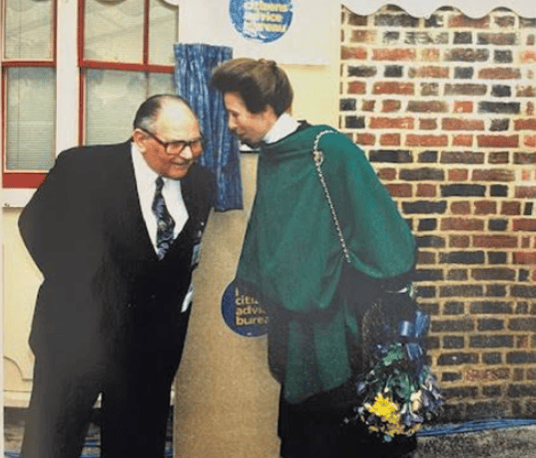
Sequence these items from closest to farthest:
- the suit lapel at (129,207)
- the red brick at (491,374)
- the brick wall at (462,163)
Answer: the suit lapel at (129,207)
the brick wall at (462,163)
the red brick at (491,374)

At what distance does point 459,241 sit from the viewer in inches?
94.2

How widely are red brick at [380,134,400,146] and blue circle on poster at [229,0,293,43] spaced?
1.30 ft

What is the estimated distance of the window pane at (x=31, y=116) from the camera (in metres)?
2.26

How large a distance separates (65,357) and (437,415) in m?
1.05

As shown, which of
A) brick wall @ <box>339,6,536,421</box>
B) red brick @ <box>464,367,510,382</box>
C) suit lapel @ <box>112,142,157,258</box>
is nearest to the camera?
suit lapel @ <box>112,142,157,258</box>

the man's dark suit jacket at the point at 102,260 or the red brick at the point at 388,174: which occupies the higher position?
the red brick at the point at 388,174

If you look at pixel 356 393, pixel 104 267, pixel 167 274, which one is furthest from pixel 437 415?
pixel 104 267

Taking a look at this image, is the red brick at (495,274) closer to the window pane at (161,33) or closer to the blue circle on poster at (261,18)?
the blue circle on poster at (261,18)

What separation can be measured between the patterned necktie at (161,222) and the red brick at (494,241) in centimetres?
86

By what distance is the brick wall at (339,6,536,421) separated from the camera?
2.33 metres

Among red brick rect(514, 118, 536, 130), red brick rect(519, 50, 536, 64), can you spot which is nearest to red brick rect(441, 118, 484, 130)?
red brick rect(514, 118, 536, 130)

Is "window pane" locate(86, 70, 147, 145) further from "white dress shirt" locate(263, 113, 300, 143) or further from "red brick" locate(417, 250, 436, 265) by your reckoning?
"red brick" locate(417, 250, 436, 265)

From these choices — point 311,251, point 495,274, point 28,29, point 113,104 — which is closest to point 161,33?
point 113,104

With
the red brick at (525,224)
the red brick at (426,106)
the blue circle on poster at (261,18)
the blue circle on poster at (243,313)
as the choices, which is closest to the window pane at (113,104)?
the blue circle on poster at (261,18)
